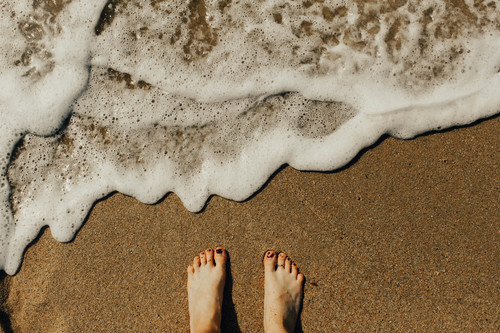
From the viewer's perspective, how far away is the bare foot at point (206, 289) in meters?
1.92

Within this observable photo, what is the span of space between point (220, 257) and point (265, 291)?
1.18ft

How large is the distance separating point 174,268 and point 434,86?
6.62ft

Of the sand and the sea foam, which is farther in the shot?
the sea foam

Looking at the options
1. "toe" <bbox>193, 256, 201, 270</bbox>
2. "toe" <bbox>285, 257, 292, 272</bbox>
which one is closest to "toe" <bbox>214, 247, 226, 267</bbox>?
"toe" <bbox>193, 256, 201, 270</bbox>

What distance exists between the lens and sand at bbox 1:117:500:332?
6.19ft

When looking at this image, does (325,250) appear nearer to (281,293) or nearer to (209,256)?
(281,293)

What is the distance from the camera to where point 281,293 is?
75.7 inches

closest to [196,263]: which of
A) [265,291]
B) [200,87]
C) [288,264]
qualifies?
[265,291]

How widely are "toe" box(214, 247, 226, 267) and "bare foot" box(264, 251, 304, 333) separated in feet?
0.86

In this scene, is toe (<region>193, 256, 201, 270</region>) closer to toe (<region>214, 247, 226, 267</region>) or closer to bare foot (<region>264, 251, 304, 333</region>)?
toe (<region>214, 247, 226, 267</region>)

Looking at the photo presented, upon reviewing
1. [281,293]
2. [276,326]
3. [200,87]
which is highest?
[200,87]

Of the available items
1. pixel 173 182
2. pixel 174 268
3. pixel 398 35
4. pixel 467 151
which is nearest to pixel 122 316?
pixel 174 268

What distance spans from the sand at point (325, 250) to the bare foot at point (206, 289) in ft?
0.17

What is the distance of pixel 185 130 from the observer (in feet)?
6.86
